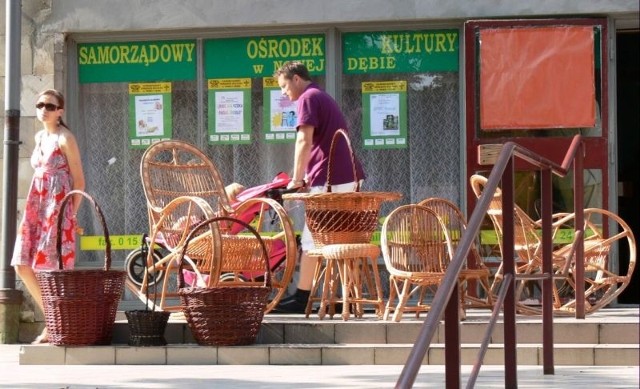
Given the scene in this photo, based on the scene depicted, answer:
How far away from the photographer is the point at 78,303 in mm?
9484

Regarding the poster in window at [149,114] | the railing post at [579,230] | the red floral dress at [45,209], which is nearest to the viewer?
the railing post at [579,230]

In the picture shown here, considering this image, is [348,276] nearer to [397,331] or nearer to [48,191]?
[397,331]

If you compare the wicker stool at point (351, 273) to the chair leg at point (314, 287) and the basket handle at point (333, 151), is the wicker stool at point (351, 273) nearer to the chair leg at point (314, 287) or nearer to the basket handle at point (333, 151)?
the chair leg at point (314, 287)

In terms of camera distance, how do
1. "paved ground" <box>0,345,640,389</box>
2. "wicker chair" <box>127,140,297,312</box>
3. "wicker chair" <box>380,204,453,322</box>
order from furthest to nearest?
"wicker chair" <box>380,204,453,322</box> < "wicker chair" <box>127,140,297,312</box> < "paved ground" <box>0,345,640,389</box>

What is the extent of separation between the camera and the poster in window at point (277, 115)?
1290 centimetres

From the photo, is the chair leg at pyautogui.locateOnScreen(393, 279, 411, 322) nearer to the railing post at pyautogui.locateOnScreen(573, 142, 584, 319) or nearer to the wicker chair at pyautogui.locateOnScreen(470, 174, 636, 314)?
the wicker chair at pyautogui.locateOnScreen(470, 174, 636, 314)

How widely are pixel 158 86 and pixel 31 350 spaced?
165 inches

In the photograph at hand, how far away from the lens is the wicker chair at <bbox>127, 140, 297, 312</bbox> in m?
10.0

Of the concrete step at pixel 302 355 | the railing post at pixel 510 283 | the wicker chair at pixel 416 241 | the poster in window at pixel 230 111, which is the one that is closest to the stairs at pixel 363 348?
the concrete step at pixel 302 355

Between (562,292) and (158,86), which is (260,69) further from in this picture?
(562,292)

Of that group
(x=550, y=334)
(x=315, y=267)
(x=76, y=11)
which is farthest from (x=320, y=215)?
(x=76, y=11)

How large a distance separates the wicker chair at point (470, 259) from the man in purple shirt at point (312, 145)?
25.9 inches

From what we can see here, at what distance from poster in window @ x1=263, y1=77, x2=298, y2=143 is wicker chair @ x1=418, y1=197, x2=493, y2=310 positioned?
1975mm

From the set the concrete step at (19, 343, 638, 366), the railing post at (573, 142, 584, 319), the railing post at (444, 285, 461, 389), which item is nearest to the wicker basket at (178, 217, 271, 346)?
the concrete step at (19, 343, 638, 366)
